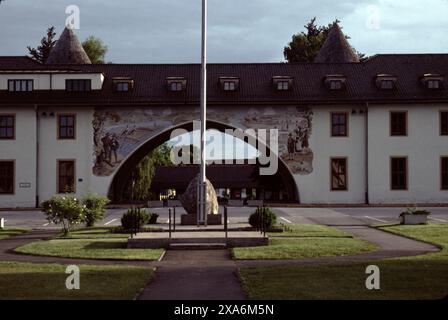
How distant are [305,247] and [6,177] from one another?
3203 centimetres

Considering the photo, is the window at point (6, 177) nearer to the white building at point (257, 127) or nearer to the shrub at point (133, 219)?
the white building at point (257, 127)

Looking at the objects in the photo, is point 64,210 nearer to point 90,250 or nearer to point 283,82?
point 90,250

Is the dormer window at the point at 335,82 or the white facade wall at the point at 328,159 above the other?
the dormer window at the point at 335,82

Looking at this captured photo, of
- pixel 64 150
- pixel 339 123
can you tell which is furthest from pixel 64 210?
pixel 339 123

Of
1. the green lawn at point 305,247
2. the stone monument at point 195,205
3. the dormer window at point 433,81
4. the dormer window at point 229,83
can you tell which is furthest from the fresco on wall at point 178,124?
the green lawn at point 305,247

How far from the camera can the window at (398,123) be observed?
154ft

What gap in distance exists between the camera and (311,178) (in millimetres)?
46406

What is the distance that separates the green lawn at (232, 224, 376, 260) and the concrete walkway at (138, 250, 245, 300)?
2.96ft

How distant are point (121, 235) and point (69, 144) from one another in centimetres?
2344

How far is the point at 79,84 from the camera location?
4753 cm

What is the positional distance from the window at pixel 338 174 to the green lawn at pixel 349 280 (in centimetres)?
2958

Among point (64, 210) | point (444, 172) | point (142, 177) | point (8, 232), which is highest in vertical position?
point (444, 172)

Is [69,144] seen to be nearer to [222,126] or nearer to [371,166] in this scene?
[222,126]
